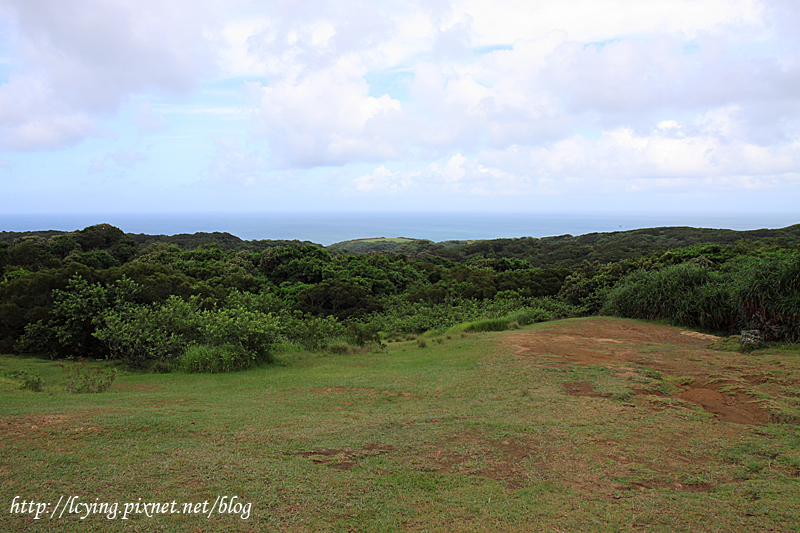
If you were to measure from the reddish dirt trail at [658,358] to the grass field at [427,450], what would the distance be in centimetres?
6

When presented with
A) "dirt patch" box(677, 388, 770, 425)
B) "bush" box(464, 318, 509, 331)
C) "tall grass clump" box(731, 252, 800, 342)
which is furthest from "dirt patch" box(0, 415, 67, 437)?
"tall grass clump" box(731, 252, 800, 342)

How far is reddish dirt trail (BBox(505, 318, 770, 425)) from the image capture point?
632 centimetres

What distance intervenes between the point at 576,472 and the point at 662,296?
12399mm

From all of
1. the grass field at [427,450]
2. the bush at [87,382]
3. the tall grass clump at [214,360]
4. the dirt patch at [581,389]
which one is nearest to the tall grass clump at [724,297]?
the grass field at [427,450]

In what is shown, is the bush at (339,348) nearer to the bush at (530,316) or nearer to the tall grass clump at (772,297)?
the bush at (530,316)

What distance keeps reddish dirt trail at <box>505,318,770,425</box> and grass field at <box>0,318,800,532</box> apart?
64 mm

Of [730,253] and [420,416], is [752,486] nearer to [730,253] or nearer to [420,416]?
[420,416]

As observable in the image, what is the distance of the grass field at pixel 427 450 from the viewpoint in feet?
10.8

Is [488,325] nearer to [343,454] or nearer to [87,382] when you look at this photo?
[87,382]

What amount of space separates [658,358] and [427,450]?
260 inches

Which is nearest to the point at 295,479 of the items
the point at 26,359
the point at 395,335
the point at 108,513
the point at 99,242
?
the point at 108,513

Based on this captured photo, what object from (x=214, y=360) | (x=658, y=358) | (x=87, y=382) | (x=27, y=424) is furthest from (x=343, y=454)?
(x=658, y=358)

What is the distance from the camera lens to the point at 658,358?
358 inches

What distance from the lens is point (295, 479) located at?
3.79m
